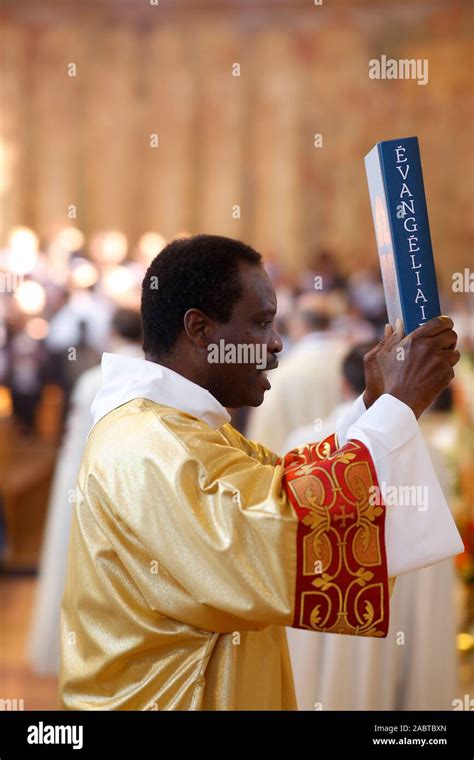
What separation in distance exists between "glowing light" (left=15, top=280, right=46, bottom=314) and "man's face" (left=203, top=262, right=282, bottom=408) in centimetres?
1160

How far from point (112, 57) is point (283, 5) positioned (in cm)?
300

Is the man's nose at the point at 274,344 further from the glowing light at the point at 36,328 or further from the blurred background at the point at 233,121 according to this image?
the blurred background at the point at 233,121

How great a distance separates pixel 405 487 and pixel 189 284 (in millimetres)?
547

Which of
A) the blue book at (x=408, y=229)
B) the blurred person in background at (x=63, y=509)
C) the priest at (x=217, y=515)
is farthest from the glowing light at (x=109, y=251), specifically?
the blue book at (x=408, y=229)

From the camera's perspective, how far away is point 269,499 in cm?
186

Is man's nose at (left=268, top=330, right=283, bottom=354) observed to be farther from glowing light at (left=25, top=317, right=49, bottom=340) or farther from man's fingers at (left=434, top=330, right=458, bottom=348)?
glowing light at (left=25, top=317, right=49, bottom=340)

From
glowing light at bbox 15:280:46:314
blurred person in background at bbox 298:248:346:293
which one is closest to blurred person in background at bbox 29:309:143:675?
glowing light at bbox 15:280:46:314

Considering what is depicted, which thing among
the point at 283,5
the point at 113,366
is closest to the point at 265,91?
the point at 283,5

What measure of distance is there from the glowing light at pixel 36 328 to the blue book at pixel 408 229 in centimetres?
1154

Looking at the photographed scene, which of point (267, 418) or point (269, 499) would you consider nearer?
point (269, 499)

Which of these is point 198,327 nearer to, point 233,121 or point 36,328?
point 36,328

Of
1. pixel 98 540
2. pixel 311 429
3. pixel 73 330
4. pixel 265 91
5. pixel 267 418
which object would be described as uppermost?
pixel 265 91

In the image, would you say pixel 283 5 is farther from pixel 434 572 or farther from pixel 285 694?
pixel 285 694

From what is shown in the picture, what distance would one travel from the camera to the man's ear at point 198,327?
2.03 metres
